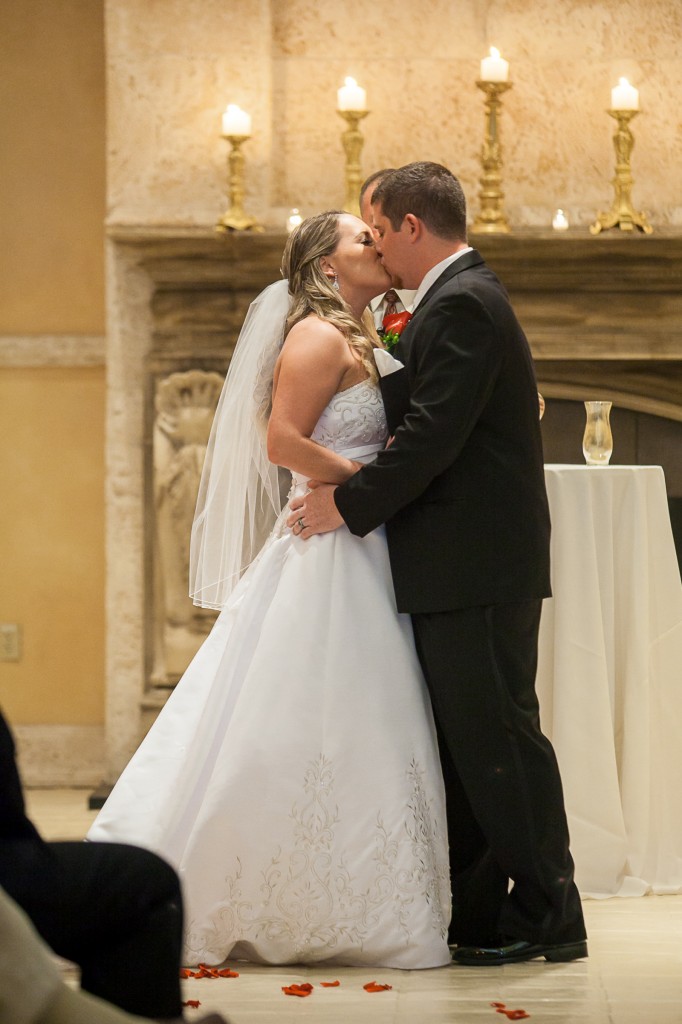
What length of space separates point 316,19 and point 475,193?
98 centimetres

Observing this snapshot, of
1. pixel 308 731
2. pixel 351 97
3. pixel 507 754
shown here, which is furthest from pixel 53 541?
pixel 507 754

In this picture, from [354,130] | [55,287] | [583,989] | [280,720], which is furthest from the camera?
[55,287]

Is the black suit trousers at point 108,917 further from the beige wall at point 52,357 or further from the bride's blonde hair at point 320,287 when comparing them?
the beige wall at point 52,357

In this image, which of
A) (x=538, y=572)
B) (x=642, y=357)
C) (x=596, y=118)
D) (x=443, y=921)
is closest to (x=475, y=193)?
(x=596, y=118)

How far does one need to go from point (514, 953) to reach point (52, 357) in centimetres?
372

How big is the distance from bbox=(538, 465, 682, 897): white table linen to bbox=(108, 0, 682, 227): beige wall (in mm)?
1976

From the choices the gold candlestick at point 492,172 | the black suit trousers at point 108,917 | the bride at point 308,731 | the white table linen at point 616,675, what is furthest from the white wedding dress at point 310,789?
the gold candlestick at point 492,172

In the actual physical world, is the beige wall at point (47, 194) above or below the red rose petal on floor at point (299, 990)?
above

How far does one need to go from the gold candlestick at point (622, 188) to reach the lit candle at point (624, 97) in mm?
19

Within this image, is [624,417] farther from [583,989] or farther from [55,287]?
[583,989]

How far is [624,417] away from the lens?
5574mm

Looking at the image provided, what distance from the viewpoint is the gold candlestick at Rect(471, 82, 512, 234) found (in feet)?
16.7

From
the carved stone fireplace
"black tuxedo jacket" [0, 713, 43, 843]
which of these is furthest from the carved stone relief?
"black tuxedo jacket" [0, 713, 43, 843]

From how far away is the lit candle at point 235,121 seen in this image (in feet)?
16.8
